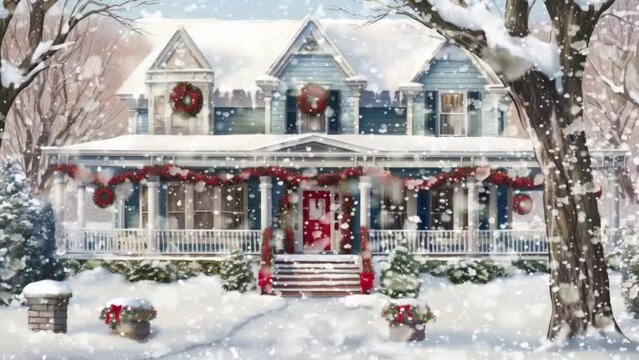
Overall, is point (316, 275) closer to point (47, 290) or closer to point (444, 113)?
point (444, 113)

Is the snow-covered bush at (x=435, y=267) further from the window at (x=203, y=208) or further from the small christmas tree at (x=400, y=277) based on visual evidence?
the window at (x=203, y=208)

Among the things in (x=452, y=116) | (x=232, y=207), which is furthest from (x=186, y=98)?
(x=452, y=116)

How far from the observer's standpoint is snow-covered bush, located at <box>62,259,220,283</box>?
25.2 m

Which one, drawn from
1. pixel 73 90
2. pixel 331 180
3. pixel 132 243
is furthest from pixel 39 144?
pixel 331 180

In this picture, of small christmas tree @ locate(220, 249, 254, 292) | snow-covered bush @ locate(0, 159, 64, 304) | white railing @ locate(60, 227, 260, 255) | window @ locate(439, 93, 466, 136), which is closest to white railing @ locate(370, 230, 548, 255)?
window @ locate(439, 93, 466, 136)

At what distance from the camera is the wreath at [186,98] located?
2874 centimetres

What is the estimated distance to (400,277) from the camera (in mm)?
19859

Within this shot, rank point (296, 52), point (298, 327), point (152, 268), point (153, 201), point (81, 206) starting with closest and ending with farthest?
point (298, 327)
point (152, 268)
point (153, 201)
point (81, 206)
point (296, 52)

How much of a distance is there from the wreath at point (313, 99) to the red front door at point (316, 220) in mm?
2520

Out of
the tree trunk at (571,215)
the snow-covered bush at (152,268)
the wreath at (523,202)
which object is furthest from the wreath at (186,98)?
the tree trunk at (571,215)

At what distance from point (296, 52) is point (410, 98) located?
12.3ft

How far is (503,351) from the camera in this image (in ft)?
48.0

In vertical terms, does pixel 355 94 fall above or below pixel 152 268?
above

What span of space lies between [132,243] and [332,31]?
9.84 metres
